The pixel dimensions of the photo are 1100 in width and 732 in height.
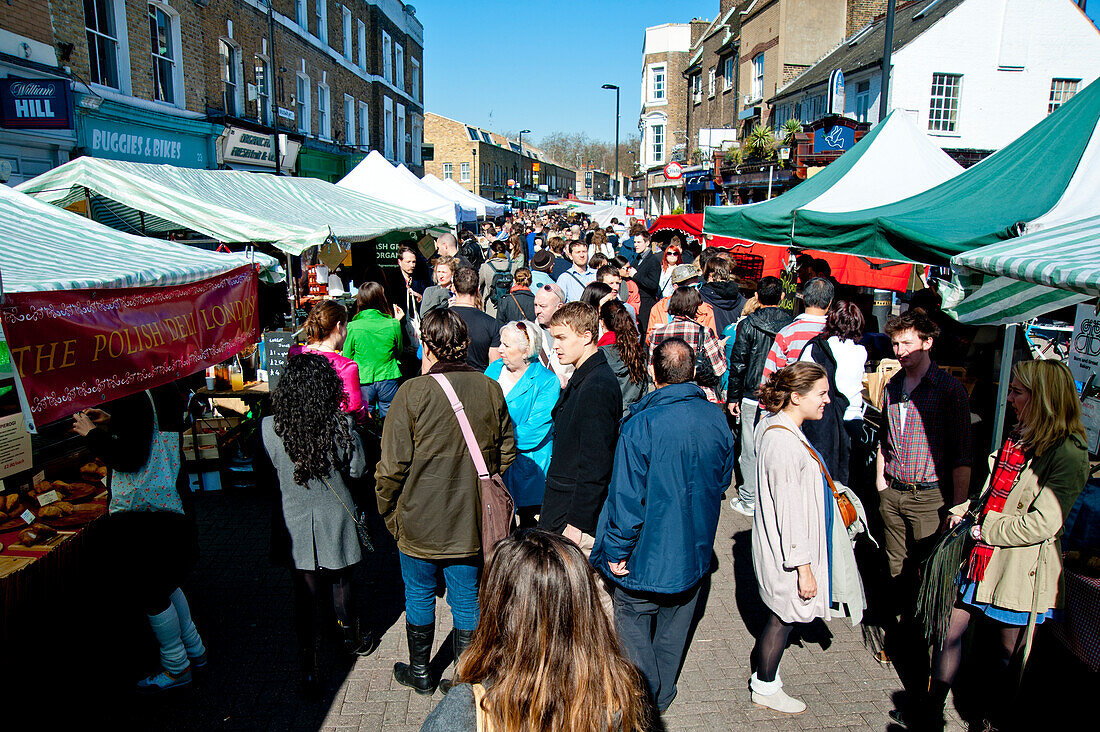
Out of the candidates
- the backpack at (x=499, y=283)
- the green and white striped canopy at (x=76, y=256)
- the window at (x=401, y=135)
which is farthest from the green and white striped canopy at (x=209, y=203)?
the window at (x=401, y=135)

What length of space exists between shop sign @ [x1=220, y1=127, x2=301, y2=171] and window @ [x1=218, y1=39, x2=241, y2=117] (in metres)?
0.69

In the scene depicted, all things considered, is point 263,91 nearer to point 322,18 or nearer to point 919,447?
point 322,18

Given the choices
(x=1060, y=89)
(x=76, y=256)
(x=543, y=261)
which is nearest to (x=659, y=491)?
(x=76, y=256)

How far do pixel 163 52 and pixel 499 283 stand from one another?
371 inches

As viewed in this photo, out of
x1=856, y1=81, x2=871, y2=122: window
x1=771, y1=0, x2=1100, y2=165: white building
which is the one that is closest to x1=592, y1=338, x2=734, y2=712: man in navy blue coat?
x1=771, y1=0, x2=1100, y2=165: white building

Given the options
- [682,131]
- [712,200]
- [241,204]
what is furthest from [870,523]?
[682,131]

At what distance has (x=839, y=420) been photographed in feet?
14.8

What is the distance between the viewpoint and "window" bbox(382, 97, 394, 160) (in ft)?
94.3

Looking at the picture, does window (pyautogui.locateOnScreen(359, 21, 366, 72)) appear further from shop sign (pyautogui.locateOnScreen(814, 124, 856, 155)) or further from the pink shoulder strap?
the pink shoulder strap

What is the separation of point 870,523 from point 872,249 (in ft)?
7.66

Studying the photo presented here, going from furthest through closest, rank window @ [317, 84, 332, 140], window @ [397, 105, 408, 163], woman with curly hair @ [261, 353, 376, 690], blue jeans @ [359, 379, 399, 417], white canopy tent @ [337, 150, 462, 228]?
window @ [397, 105, 408, 163] < window @ [317, 84, 332, 140] < white canopy tent @ [337, 150, 462, 228] < blue jeans @ [359, 379, 399, 417] < woman with curly hair @ [261, 353, 376, 690]

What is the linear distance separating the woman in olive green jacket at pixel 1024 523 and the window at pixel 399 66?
31721 mm

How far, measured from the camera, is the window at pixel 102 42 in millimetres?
11070

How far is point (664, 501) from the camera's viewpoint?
2971 mm
